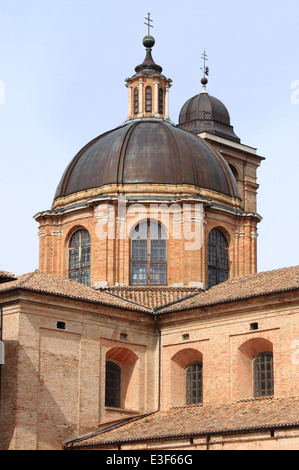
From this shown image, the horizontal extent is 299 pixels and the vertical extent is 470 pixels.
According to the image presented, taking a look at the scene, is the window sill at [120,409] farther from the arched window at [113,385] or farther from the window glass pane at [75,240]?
the window glass pane at [75,240]

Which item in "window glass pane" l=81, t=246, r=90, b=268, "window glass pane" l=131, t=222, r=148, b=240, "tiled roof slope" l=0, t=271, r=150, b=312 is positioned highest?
"window glass pane" l=131, t=222, r=148, b=240

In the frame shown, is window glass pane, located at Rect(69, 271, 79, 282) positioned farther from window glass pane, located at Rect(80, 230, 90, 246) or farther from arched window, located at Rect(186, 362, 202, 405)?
arched window, located at Rect(186, 362, 202, 405)

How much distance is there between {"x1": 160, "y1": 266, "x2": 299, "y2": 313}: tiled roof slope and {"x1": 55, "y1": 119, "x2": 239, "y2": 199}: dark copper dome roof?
552cm

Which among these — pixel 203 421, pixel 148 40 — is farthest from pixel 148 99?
pixel 203 421

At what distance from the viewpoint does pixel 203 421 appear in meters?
30.2

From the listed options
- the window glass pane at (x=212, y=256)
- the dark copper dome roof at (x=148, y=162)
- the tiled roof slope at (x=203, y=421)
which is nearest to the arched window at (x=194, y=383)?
the tiled roof slope at (x=203, y=421)

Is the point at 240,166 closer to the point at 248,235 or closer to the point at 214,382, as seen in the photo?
the point at 248,235

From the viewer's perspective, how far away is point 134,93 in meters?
42.9

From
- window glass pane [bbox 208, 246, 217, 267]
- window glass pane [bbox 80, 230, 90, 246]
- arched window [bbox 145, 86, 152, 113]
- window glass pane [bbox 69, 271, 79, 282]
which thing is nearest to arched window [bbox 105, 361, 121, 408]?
window glass pane [bbox 69, 271, 79, 282]

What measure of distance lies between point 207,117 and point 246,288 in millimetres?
18443

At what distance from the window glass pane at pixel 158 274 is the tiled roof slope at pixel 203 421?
19.7 ft

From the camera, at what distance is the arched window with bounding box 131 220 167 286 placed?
37.7 meters
